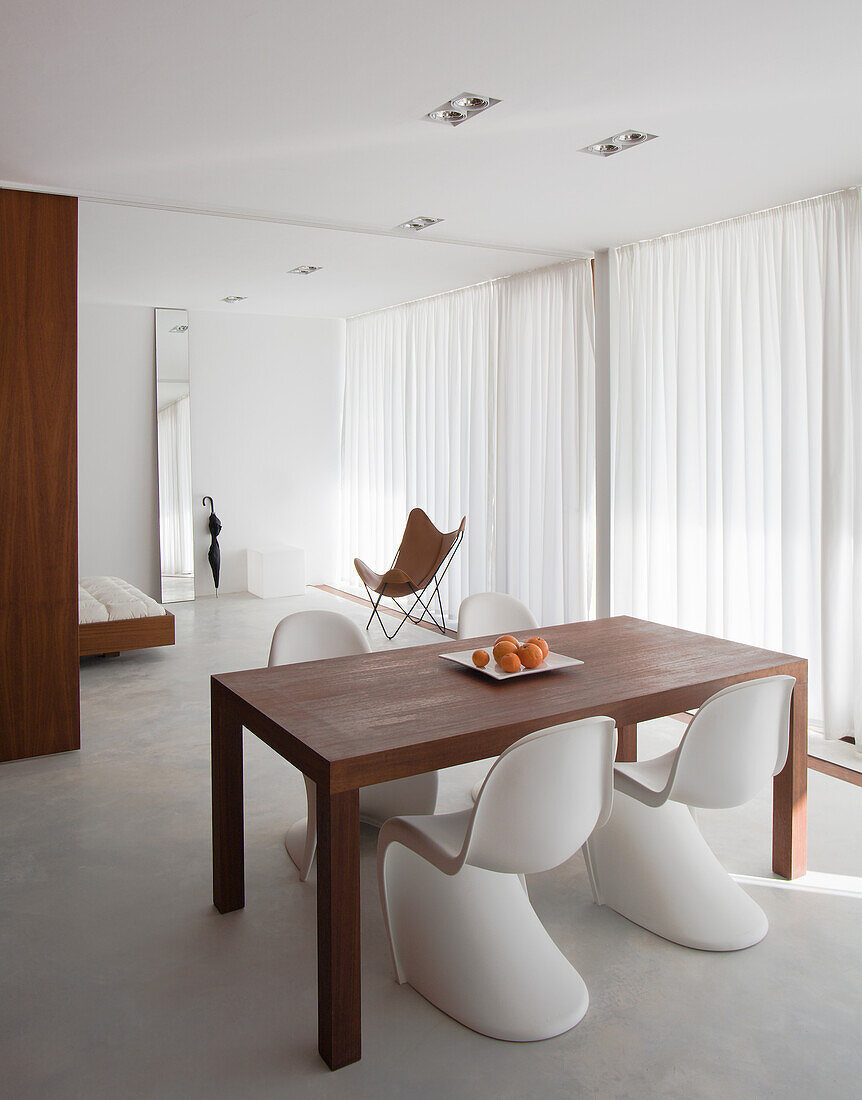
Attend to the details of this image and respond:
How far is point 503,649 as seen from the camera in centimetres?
274

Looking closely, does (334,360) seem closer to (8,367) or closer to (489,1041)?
(8,367)

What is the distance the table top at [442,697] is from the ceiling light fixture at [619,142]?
187 centimetres

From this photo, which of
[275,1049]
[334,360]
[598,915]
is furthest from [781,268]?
[334,360]

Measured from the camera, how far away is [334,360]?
866cm

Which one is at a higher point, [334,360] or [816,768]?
[334,360]

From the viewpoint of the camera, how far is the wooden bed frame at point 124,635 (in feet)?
18.0

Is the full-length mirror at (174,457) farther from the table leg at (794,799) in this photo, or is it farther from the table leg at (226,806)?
the table leg at (794,799)

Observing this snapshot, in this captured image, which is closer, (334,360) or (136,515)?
(136,515)

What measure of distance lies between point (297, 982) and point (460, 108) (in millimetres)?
2779

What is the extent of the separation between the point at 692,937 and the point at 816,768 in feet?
5.40

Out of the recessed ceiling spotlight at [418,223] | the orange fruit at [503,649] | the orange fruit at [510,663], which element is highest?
the recessed ceiling spotlight at [418,223]

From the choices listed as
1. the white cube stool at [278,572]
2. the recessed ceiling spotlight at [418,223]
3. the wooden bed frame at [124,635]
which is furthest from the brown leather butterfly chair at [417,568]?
the recessed ceiling spotlight at [418,223]

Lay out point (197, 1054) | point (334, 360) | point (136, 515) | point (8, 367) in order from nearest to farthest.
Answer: point (197, 1054) → point (8, 367) → point (136, 515) → point (334, 360)

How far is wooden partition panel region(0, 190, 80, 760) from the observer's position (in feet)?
12.4
